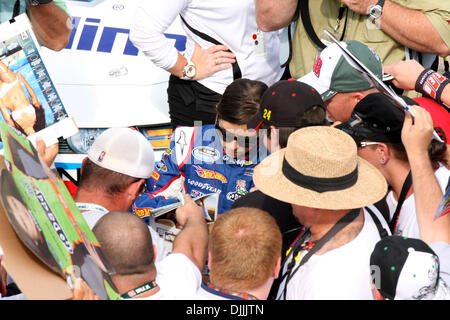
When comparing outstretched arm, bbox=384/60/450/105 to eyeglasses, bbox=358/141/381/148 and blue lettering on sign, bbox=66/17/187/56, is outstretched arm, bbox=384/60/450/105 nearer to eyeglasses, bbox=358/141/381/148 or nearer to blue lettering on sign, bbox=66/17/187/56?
eyeglasses, bbox=358/141/381/148

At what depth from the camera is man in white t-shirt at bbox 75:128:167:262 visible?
2.68 meters

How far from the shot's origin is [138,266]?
2143mm

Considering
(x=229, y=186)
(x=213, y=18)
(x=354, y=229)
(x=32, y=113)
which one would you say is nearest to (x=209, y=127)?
(x=229, y=186)

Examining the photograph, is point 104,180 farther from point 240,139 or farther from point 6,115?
point 240,139

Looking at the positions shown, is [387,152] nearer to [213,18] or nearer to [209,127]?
[209,127]

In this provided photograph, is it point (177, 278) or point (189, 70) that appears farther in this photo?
point (189, 70)

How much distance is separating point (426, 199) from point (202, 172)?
1384 mm

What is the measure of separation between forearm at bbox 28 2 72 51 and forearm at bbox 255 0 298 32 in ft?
3.83

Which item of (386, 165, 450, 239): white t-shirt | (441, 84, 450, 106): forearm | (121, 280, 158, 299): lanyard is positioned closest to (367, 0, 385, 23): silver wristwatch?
(441, 84, 450, 106): forearm

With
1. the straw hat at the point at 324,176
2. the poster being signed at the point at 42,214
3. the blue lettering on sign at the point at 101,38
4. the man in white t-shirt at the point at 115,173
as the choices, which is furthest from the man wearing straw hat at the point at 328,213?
the blue lettering on sign at the point at 101,38

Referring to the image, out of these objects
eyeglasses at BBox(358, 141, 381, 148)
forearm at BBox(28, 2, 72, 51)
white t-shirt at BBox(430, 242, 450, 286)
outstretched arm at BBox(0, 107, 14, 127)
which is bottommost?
white t-shirt at BBox(430, 242, 450, 286)

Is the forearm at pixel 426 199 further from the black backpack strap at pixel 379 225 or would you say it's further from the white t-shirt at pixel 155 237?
the white t-shirt at pixel 155 237

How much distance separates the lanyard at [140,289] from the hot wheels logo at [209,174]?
118 cm

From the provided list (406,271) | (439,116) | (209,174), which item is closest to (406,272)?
(406,271)
